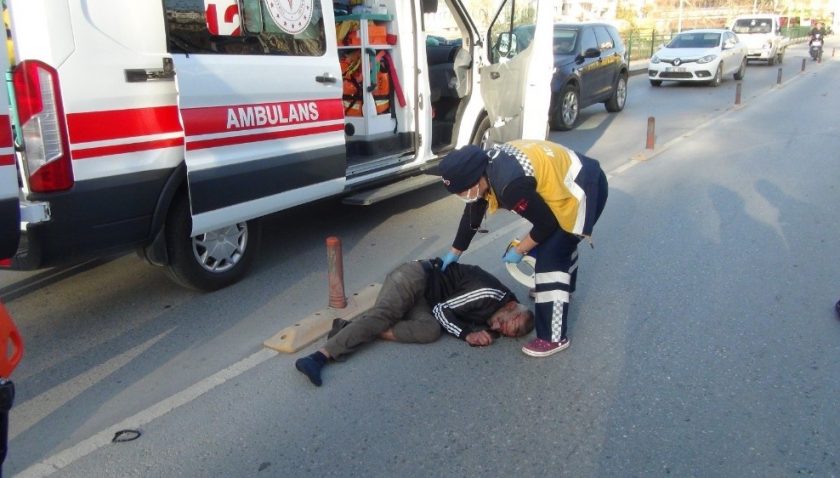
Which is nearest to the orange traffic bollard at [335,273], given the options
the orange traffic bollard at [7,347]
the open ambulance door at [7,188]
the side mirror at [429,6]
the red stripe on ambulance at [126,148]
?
the red stripe on ambulance at [126,148]

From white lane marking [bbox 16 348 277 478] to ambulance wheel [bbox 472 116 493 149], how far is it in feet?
14.1

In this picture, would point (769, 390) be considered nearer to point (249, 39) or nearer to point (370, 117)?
point (249, 39)

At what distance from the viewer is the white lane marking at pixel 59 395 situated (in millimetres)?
3355

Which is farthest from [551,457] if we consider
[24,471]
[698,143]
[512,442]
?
[698,143]

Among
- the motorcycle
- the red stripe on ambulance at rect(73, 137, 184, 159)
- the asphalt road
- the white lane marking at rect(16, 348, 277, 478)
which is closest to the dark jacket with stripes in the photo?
the asphalt road

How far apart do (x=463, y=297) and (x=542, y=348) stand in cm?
53

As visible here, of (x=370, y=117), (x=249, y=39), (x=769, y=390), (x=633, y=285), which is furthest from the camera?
(x=370, y=117)

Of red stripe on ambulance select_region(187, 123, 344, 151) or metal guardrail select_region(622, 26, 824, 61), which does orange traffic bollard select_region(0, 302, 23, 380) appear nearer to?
red stripe on ambulance select_region(187, 123, 344, 151)

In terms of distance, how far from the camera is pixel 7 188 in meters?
3.29

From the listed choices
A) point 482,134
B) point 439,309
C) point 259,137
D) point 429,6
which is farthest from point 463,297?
point 482,134

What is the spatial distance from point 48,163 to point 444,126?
4773mm

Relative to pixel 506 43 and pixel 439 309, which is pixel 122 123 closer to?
pixel 439 309

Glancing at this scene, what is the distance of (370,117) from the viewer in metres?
6.59

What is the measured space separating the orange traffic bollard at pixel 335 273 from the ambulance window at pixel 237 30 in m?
1.33
